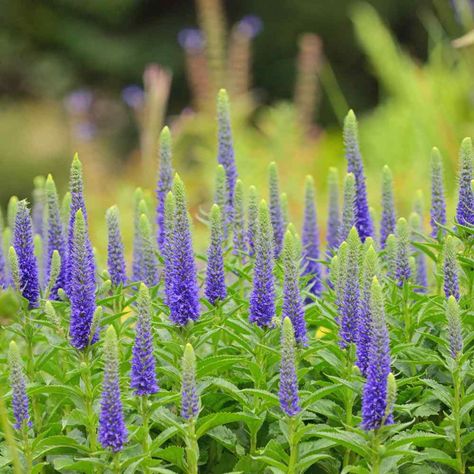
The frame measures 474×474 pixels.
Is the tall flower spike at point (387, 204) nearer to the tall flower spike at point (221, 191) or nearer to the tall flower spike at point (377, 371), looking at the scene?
the tall flower spike at point (221, 191)

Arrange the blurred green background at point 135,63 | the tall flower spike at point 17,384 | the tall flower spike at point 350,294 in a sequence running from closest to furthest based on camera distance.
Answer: the tall flower spike at point 17,384, the tall flower spike at point 350,294, the blurred green background at point 135,63

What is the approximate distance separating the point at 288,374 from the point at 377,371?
0.26 m

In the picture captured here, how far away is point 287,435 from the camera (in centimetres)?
301

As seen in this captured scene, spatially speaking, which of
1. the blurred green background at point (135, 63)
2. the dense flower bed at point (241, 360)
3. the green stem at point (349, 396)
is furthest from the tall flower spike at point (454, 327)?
the blurred green background at point (135, 63)

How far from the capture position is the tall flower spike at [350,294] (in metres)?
3.03

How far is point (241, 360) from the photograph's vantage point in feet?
10.7

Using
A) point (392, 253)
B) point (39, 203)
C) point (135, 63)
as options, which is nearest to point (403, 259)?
point (392, 253)

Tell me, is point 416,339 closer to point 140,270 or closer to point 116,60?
point 140,270

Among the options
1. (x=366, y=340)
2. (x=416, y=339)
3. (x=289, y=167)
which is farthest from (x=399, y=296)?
(x=289, y=167)

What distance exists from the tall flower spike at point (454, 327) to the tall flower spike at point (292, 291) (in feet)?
1.57

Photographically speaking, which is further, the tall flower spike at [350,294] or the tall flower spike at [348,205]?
the tall flower spike at [348,205]

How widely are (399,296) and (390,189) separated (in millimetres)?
525

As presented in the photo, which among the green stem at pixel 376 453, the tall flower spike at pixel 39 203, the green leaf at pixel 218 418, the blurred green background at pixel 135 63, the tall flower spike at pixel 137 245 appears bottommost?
the green stem at pixel 376 453

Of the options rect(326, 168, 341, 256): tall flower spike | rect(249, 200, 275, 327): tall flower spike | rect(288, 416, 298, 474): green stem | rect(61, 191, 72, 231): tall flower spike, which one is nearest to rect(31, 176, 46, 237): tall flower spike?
rect(61, 191, 72, 231): tall flower spike
